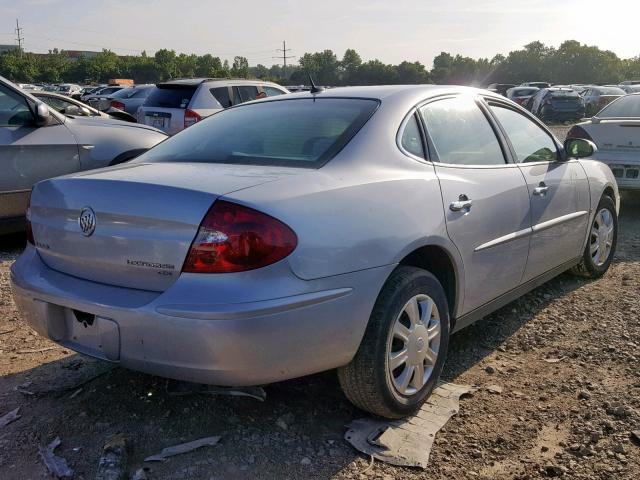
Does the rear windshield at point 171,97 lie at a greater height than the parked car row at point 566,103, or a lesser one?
greater

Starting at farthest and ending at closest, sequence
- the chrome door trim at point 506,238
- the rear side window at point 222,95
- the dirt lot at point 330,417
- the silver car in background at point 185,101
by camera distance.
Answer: the rear side window at point 222,95 → the silver car in background at point 185,101 → the chrome door trim at point 506,238 → the dirt lot at point 330,417

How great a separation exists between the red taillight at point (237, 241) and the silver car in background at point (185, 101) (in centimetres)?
841

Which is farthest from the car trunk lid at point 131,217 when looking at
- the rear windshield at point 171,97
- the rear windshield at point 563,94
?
the rear windshield at point 563,94

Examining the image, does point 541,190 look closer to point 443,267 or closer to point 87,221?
point 443,267

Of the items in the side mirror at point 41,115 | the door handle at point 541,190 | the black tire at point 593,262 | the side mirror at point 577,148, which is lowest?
the black tire at point 593,262

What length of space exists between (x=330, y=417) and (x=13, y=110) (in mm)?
4504

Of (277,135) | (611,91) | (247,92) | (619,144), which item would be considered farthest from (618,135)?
(611,91)

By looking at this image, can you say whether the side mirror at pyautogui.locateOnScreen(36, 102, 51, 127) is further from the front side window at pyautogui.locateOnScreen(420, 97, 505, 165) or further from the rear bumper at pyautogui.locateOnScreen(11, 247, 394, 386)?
the front side window at pyautogui.locateOnScreen(420, 97, 505, 165)

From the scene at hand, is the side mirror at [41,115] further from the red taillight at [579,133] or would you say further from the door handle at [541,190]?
the red taillight at [579,133]

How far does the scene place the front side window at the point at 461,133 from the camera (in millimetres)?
3406

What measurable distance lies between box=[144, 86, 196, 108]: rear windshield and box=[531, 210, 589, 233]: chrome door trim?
7.66m

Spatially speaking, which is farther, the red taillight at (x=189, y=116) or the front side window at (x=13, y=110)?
the red taillight at (x=189, y=116)

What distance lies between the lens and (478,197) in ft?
11.0

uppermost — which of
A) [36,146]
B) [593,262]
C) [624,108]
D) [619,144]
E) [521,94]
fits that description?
Answer: [624,108]
